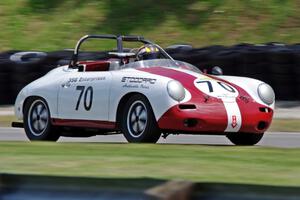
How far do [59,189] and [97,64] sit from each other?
6606mm

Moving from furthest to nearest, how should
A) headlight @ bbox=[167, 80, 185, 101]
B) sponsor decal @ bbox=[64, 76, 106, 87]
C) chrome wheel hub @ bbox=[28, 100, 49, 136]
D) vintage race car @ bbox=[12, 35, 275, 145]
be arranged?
chrome wheel hub @ bbox=[28, 100, 49, 136]
sponsor decal @ bbox=[64, 76, 106, 87]
vintage race car @ bbox=[12, 35, 275, 145]
headlight @ bbox=[167, 80, 185, 101]

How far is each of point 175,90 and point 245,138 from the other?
156cm

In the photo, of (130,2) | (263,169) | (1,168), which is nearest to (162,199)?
(263,169)

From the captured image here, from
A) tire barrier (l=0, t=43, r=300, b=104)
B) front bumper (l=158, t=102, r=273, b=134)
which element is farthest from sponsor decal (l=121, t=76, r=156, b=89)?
tire barrier (l=0, t=43, r=300, b=104)

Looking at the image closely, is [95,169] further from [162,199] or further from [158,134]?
[158,134]

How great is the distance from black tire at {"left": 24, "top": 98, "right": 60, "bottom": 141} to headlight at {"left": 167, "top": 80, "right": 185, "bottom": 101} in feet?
7.53

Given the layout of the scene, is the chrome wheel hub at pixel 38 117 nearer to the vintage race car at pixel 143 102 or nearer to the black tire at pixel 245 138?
the vintage race car at pixel 143 102

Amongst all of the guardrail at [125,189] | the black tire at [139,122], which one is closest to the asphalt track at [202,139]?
the black tire at [139,122]

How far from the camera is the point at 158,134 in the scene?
1016 centimetres

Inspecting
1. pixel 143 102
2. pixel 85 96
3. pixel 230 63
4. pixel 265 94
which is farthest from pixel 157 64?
pixel 230 63

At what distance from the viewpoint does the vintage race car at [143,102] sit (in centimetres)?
1009

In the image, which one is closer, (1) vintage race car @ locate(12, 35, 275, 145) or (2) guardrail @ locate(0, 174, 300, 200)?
(2) guardrail @ locate(0, 174, 300, 200)

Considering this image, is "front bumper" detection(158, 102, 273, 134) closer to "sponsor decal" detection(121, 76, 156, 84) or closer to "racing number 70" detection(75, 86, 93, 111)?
"sponsor decal" detection(121, 76, 156, 84)

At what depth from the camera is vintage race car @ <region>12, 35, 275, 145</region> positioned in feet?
33.1
